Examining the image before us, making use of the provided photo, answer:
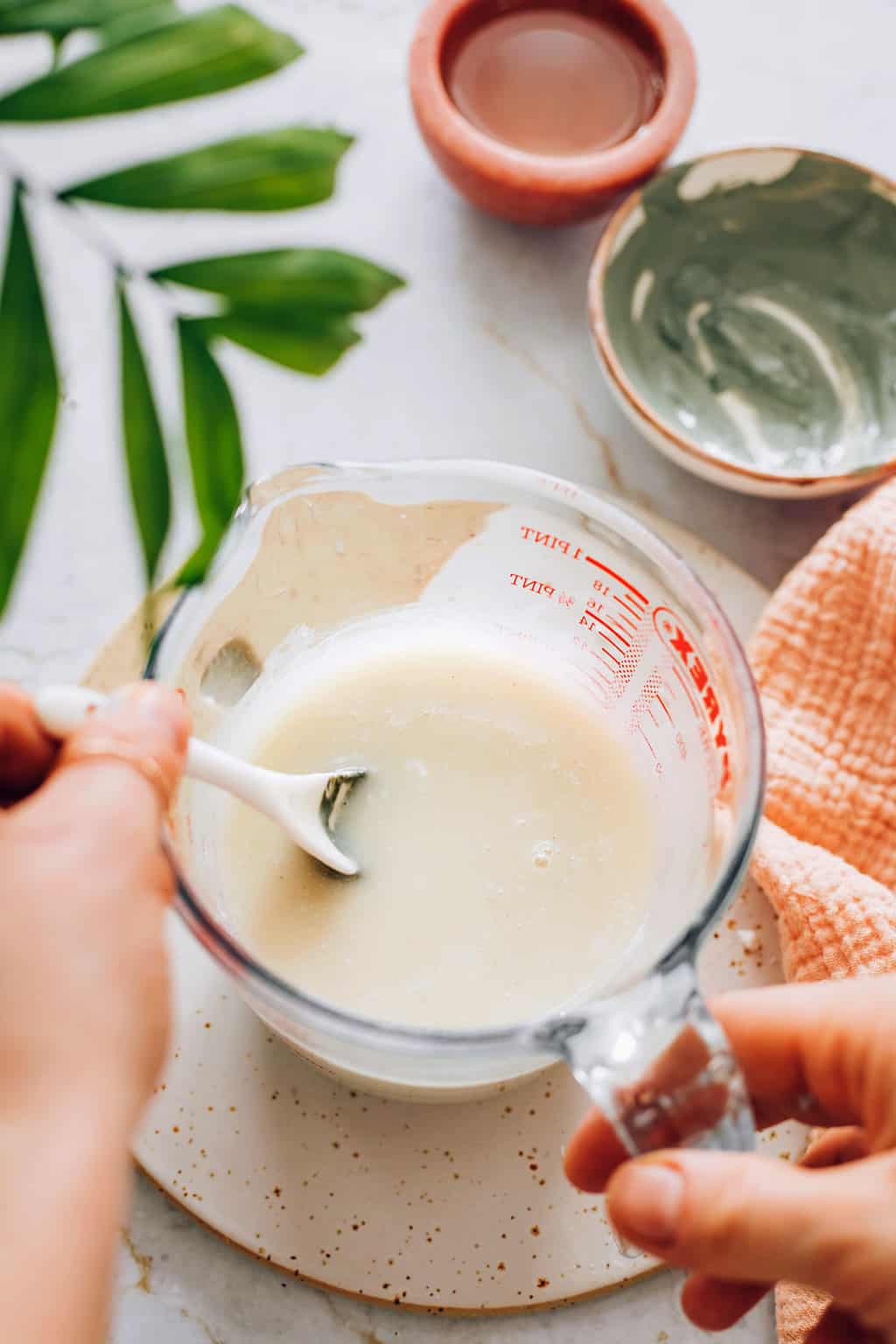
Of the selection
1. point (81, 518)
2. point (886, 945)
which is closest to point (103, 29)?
point (81, 518)

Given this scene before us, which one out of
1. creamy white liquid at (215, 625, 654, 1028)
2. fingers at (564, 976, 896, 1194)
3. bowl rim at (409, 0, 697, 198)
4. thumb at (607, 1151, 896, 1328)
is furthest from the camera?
bowl rim at (409, 0, 697, 198)

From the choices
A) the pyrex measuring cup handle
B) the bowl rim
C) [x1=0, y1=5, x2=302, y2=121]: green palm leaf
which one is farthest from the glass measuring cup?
the bowl rim

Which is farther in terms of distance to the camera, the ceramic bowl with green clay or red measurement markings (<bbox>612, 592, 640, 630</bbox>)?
the ceramic bowl with green clay

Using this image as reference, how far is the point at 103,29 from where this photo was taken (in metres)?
0.54

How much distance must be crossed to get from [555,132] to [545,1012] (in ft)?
2.43

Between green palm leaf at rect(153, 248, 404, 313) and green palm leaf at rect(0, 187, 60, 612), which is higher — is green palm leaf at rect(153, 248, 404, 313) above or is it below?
above

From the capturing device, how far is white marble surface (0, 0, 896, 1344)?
3.27 ft

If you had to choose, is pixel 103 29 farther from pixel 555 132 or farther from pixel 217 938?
pixel 555 132

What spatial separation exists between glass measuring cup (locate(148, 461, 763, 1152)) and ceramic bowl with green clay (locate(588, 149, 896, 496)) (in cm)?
27

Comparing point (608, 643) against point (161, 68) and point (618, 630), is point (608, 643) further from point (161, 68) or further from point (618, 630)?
point (161, 68)

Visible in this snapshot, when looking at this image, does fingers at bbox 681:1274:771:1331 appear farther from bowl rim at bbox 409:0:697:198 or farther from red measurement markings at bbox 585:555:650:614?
bowl rim at bbox 409:0:697:198

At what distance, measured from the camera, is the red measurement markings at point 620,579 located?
73 cm

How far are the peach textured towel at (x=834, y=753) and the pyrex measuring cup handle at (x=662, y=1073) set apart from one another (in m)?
0.28

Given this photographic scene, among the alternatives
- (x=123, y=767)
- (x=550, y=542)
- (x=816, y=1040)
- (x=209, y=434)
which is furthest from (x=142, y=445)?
(x=816, y=1040)
